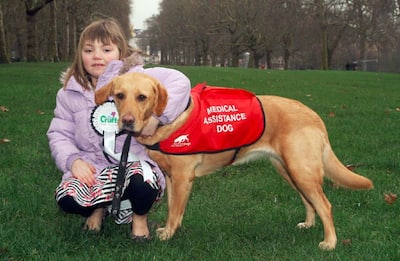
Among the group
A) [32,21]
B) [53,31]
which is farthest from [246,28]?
[32,21]

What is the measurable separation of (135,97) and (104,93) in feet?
1.05

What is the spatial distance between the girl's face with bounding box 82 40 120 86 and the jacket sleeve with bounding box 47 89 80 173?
30 cm

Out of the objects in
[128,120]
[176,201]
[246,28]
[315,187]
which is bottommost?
[176,201]

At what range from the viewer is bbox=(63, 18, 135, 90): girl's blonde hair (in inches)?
159

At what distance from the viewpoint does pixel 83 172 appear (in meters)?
3.82

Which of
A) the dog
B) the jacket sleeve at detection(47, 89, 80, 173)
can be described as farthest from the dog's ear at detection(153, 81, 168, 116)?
the jacket sleeve at detection(47, 89, 80, 173)

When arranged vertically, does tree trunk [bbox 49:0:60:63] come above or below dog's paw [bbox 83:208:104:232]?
above

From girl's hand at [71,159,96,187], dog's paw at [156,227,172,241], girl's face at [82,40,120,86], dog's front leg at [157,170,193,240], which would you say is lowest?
dog's paw at [156,227,172,241]

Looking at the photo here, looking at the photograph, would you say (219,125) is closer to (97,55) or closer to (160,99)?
(160,99)

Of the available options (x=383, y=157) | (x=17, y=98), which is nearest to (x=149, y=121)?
(x=383, y=157)

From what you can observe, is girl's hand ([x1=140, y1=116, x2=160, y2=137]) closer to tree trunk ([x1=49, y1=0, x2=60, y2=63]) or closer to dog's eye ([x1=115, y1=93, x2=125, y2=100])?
dog's eye ([x1=115, y1=93, x2=125, y2=100])

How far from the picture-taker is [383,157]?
6.49 m

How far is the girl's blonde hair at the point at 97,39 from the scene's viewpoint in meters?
4.05

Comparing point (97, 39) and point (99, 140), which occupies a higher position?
point (97, 39)
